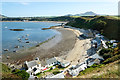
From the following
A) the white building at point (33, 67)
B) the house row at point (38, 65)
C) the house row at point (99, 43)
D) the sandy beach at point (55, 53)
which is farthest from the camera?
the house row at point (99, 43)

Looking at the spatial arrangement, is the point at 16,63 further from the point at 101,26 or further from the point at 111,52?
the point at 101,26

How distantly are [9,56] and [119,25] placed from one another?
143 ft

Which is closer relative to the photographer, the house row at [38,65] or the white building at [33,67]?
the white building at [33,67]

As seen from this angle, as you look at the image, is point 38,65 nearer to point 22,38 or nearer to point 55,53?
point 55,53

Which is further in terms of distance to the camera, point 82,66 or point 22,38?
point 22,38

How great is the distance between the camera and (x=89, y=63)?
21172 mm

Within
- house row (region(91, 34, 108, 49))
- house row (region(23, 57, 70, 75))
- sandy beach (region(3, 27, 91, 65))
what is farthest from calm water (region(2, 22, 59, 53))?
house row (region(91, 34, 108, 49))

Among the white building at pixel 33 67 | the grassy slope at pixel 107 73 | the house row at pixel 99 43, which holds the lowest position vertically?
the white building at pixel 33 67

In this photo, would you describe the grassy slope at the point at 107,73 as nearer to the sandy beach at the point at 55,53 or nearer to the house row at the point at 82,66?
the house row at the point at 82,66

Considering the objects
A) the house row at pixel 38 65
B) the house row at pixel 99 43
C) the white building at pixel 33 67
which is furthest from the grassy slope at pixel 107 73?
the house row at pixel 99 43

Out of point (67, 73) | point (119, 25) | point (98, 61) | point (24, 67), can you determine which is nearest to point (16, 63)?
point (24, 67)

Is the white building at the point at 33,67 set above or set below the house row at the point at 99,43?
below

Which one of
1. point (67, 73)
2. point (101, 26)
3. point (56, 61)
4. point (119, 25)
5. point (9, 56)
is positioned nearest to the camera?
point (67, 73)

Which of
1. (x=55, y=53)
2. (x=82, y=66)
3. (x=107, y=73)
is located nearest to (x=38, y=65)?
(x=82, y=66)
